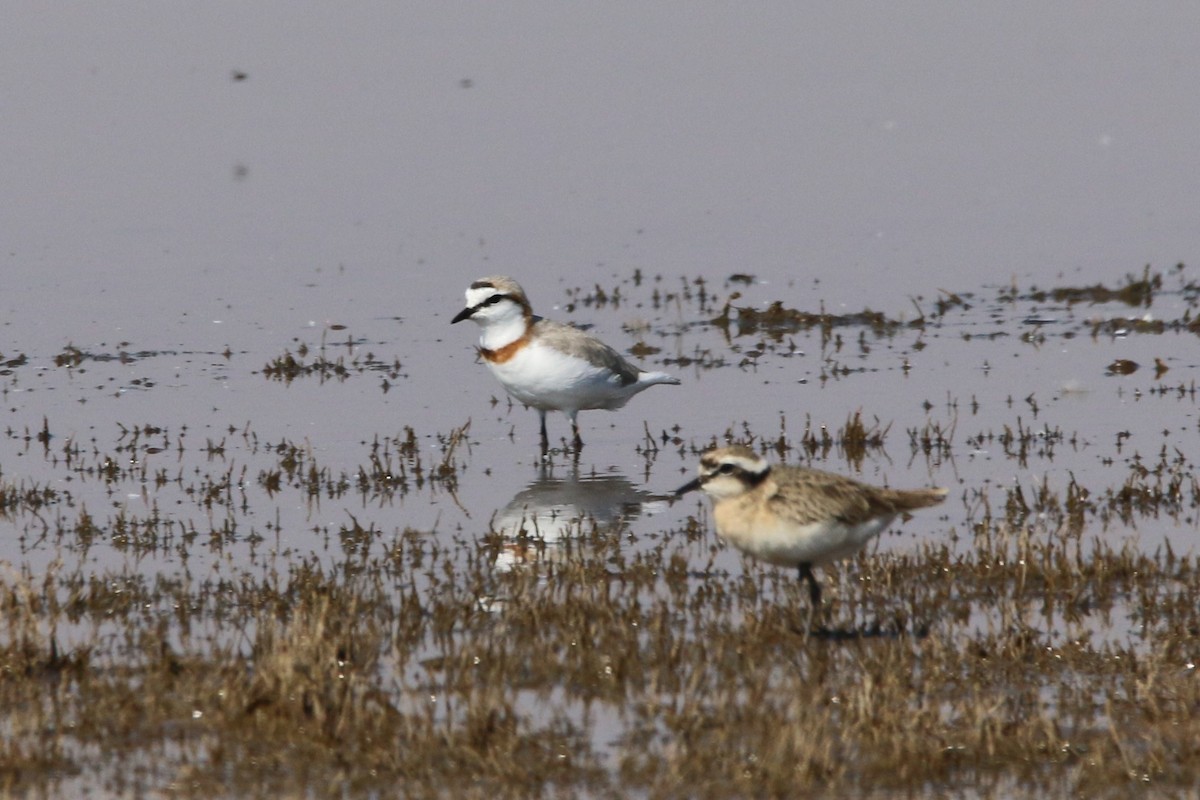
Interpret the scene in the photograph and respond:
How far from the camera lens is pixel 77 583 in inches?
436

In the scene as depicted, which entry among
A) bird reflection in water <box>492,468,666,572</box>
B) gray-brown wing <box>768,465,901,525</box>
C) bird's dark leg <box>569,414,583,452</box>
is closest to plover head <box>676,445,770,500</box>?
gray-brown wing <box>768,465,901,525</box>

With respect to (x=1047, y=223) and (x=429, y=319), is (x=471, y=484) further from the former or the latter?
(x=1047, y=223)

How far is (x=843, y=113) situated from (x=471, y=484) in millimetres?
27733

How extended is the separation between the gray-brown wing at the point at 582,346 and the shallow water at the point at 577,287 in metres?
0.72

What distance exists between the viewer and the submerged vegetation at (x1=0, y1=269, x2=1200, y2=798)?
813 cm

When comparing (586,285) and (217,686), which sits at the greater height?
(586,285)

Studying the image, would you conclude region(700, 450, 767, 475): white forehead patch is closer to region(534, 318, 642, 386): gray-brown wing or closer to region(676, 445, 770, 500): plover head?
region(676, 445, 770, 500): plover head

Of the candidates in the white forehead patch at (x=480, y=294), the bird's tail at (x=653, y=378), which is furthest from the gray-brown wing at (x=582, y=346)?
the white forehead patch at (x=480, y=294)

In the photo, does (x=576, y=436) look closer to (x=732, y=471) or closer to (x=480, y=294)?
(x=480, y=294)

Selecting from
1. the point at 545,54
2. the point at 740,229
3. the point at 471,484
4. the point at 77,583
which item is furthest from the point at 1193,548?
the point at 545,54

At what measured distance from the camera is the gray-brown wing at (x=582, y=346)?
630 inches

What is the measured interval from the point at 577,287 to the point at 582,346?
8.73 m

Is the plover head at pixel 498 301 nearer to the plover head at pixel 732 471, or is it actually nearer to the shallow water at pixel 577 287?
the shallow water at pixel 577 287

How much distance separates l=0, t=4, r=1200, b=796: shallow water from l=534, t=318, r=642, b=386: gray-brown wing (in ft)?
2.36
